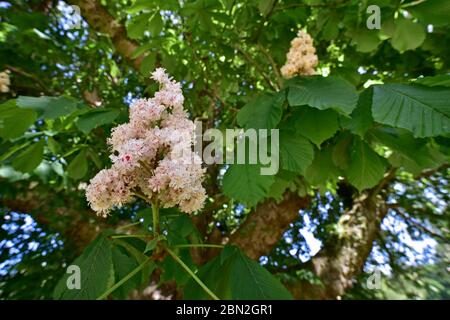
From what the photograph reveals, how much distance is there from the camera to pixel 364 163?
1.48 m

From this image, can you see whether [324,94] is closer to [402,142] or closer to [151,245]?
[402,142]

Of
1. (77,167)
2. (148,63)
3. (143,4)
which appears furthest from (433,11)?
(77,167)

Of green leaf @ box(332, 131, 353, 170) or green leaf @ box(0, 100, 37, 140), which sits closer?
green leaf @ box(0, 100, 37, 140)

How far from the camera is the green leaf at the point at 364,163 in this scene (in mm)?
1472

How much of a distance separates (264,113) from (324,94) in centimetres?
19

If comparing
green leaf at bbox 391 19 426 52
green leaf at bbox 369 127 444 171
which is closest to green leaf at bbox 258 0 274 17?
green leaf at bbox 391 19 426 52

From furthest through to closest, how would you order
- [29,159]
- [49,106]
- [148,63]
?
1. [148,63]
2. [29,159]
3. [49,106]

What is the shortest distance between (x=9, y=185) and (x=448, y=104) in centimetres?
253

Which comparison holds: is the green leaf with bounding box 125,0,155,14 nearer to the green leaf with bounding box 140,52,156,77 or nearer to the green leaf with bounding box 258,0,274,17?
the green leaf with bounding box 140,52,156,77

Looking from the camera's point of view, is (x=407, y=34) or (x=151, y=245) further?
(x=407, y=34)

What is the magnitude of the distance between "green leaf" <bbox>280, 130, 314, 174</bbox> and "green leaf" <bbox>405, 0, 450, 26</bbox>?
0.93m

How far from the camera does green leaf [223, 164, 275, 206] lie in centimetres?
100

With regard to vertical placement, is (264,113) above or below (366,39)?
below

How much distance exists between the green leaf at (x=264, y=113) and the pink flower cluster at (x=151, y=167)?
21 centimetres
